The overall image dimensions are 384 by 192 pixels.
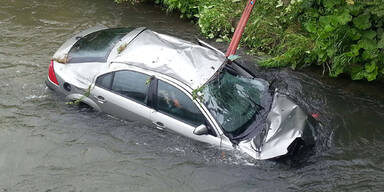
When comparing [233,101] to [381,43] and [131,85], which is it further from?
[381,43]

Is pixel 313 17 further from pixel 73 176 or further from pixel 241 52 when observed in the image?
pixel 73 176

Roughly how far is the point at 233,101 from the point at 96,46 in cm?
254

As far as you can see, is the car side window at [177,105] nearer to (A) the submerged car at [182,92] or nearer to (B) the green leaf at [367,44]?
(A) the submerged car at [182,92]

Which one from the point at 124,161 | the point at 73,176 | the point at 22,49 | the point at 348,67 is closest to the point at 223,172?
the point at 124,161

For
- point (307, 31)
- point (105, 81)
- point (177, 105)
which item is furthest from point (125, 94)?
point (307, 31)

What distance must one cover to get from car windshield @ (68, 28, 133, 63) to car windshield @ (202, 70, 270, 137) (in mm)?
1891

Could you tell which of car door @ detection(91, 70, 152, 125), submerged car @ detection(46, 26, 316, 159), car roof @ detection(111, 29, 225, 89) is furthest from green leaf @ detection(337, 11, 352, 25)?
car door @ detection(91, 70, 152, 125)

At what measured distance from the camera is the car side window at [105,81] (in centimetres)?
602

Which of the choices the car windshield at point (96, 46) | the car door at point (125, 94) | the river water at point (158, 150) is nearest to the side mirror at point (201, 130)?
the river water at point (158, 150)

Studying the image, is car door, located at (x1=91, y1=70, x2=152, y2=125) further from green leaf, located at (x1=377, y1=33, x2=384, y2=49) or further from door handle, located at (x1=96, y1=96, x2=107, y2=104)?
green leaf, located at (x1=377, y1=33, x2=384, y2=49)

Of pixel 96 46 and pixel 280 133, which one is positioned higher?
pixel 96 46

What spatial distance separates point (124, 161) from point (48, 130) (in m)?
1.53

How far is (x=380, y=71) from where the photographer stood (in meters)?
7.36

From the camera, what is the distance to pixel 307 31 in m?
8.64
